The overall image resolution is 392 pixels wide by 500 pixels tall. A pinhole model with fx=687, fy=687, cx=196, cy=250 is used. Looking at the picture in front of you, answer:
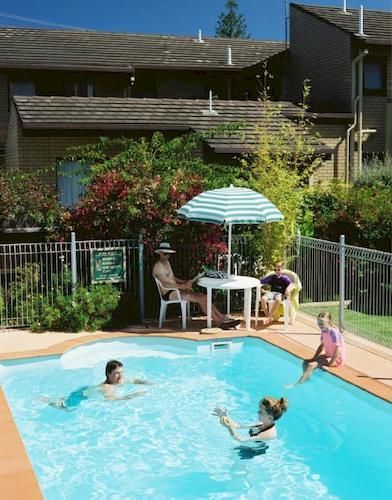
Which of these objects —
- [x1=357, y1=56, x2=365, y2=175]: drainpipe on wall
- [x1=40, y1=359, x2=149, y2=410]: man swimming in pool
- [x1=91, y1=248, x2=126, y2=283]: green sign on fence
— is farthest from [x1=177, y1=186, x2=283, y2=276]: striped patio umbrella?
[x1=357, y1=56, x2=365, y2=175]: drainpipe on wall

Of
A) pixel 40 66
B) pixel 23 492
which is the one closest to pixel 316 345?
pixel 23 492

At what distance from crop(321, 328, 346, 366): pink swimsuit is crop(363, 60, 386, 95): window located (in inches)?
614

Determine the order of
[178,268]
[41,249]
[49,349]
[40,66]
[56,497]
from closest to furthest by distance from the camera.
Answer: [56,497]
[49,349]
[41,249]
[178,268]
[40,66]

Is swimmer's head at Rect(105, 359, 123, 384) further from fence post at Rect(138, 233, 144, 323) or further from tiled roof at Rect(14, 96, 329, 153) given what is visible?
tiled roof at Rect(14, 96, 329, 153)

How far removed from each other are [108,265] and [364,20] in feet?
54.1

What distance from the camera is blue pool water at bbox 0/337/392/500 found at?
709cm

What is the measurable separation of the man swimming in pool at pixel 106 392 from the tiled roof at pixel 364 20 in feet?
55.9

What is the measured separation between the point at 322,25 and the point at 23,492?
22653mm

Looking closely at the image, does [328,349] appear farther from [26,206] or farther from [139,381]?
[26,206]

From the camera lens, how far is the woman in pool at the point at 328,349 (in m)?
10.2

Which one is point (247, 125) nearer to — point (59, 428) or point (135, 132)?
point (135, 132)

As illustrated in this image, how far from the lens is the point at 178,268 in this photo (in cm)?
1421

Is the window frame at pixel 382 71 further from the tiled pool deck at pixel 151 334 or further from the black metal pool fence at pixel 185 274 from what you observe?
the tiled pool deck at pixel 151 334

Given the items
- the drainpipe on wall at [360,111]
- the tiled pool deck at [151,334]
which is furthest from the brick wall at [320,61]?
the tiled pool deck at [151,334]
